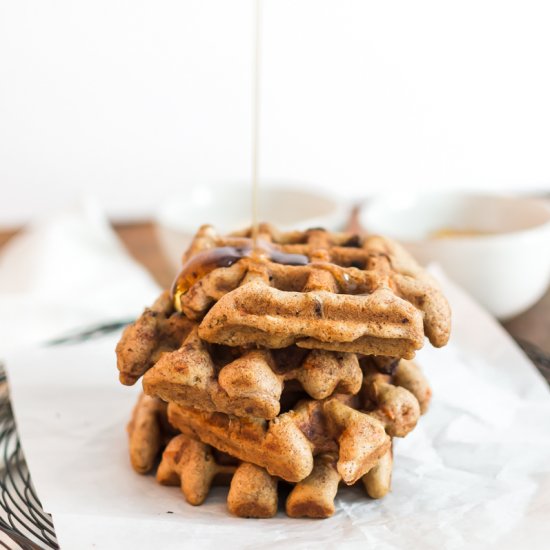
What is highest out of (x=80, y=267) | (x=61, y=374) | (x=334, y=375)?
(x=334, y=375)

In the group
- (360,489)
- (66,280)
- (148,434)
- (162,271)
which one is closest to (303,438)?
(360,489)

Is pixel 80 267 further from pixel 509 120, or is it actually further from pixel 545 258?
pixel 509 120

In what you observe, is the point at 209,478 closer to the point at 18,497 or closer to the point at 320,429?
the point at 320,429

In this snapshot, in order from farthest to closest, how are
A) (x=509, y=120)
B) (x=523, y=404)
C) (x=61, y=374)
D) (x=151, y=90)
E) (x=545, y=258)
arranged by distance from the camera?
(x=509, y=120), (x=151, y=90), (x=545, y=258), (x=61, y=374), (x=523, y=404)

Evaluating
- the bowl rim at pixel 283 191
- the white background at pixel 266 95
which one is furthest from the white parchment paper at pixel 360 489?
the white background at pixel 266 95

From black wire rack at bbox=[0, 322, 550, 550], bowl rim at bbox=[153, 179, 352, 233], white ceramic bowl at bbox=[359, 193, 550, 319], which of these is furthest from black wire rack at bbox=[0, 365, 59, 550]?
white ceramic bowl at bbox=[359, 193, 550, 319]

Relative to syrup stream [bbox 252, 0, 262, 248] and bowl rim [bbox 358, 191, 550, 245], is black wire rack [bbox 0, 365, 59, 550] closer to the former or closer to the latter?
syrup stream [bbox 252, 0, 262, 248]

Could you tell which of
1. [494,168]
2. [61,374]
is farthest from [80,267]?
[494,168]

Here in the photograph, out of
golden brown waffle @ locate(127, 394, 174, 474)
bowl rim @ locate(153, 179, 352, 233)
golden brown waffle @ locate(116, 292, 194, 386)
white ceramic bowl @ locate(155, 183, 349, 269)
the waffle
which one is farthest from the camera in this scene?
white ceramic bowl @ locate(155, 183, 349, 269)
